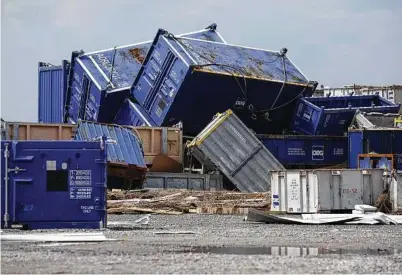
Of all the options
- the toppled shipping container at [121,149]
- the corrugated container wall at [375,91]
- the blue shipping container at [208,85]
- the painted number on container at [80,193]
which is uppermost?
the corrugated container wall at [375,91]

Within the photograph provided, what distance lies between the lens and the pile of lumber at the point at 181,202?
2600 cm

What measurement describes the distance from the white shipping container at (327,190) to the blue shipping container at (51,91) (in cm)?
1500

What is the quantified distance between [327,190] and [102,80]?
13.2 meters

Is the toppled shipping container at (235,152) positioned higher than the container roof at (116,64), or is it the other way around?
the container roof at (116,64)

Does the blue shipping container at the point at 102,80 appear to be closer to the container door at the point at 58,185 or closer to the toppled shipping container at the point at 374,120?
the toppled shipping container at the point at 374,120

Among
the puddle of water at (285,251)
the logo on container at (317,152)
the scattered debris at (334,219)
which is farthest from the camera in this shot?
the logo on container at (317,152)

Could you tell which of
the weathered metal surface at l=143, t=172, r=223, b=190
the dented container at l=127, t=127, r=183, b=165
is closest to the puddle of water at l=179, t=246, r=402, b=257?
the weathered metal surface at l=143, t=172, r=223, b=190

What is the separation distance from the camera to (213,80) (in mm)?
34375

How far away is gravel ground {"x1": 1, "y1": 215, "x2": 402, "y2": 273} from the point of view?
36.0 ft

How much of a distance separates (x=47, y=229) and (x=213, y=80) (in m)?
17.4

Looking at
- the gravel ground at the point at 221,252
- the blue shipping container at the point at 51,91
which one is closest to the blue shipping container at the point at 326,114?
the blue shipping container at the point at 51,91

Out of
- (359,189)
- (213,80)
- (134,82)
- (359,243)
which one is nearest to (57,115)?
(134,82)

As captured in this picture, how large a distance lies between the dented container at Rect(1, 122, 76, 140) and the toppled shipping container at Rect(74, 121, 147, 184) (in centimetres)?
90

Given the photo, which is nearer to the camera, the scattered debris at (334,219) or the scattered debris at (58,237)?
the scattered debris at (58,237)
